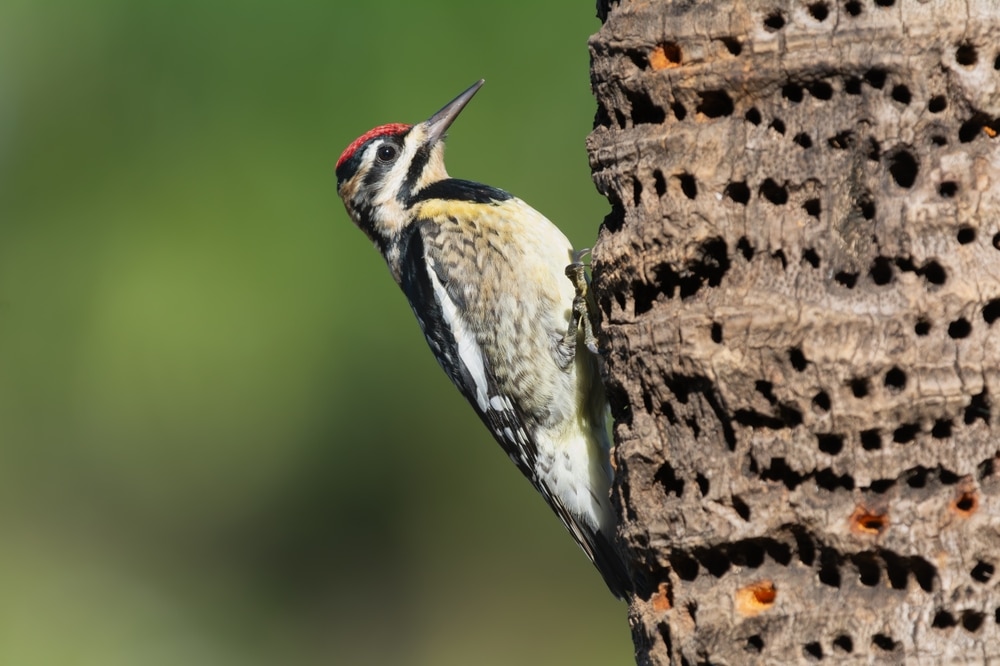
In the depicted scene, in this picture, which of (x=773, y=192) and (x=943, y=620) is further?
(x=773, y=192)

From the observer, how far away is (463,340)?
5016 mm

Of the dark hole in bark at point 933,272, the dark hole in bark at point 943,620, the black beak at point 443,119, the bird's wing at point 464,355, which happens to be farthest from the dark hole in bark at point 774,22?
the black beak at point 443,119

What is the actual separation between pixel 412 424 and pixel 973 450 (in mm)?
5380

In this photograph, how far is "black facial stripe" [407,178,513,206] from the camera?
16.3 ft

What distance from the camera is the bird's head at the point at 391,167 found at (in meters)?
5.38

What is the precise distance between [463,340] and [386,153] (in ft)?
2.94

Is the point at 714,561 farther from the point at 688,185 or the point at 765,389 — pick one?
the point at 688,185

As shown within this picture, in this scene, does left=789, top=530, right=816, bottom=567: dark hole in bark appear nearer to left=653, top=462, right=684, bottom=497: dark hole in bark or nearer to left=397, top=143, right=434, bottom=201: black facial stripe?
left=653, top=462, right=684, bottom=497: dark hole in bark

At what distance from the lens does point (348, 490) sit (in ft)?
25.2

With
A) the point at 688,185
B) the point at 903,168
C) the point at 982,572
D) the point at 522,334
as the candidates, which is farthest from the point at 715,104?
the point at 522,334

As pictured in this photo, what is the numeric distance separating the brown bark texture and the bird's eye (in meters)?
2.51

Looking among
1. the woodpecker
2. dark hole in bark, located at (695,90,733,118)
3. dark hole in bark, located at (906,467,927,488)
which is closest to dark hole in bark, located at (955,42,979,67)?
dark hole in bark, located at (695,90,733,118)

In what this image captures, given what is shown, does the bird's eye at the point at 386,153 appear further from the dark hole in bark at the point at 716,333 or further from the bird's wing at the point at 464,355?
the dark hole in bark at the point at 716,333

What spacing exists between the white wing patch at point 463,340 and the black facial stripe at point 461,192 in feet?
0.86
